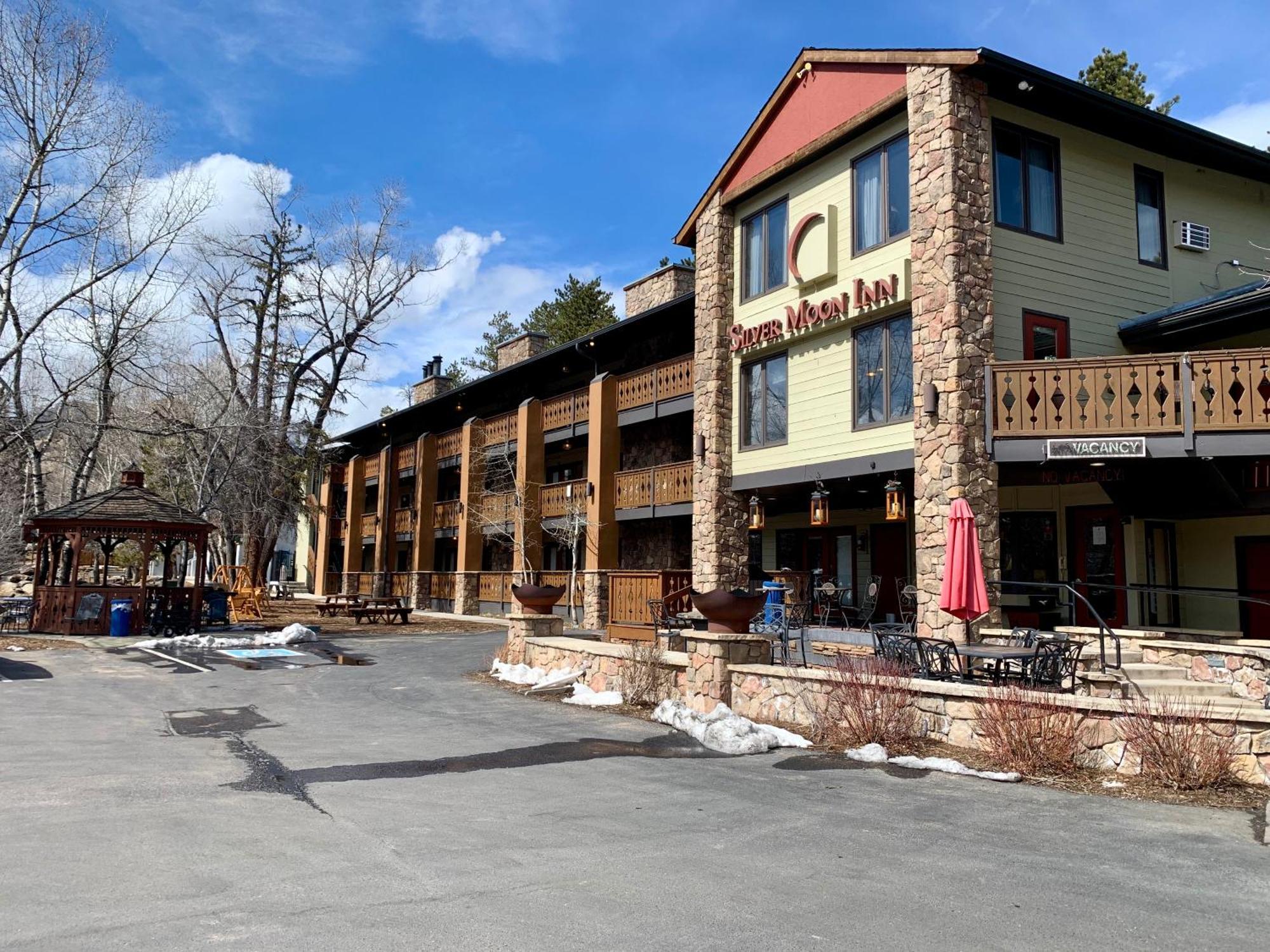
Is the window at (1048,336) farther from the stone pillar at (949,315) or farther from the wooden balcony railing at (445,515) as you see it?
the wooden balcony railing at (445,515)

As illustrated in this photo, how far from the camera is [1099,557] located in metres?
16.7

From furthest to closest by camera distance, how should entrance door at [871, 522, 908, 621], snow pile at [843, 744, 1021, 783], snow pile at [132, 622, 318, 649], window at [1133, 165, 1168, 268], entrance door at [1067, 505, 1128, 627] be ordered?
snow pile at [132, 622, 318, 649] → entrance door at [871, 522, 908, 621] → window at [1133, 165, 1168, 268] → entrance door at [1067, 505, 1128, 627] → snow pile at [843, 744, 1021, 783]

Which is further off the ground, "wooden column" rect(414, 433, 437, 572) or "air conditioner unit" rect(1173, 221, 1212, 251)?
"air conditioner unit" rect(1173, 221, 1212, 251)

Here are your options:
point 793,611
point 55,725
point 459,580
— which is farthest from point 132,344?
point 793,611

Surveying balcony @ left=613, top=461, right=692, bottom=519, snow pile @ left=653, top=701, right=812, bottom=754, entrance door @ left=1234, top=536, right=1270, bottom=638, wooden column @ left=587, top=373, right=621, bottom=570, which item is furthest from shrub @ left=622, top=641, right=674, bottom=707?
wooden column @ left=587, top=373, right=621, bottom=570

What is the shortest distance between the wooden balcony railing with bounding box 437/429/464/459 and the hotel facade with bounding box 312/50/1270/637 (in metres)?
15.9

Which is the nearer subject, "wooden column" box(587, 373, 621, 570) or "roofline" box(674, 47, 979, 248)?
"roofline" box(674, 47, 979, 248)

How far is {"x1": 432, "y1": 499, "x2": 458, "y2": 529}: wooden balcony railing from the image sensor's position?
35.8 m

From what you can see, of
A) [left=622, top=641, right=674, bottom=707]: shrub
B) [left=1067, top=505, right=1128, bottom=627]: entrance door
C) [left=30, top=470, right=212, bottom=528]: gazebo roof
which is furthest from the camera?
[left=30, top=470, right=212, bottom=528]: gazebo roof

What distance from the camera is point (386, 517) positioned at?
41219 millimetres

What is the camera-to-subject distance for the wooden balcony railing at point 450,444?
35.7 meters

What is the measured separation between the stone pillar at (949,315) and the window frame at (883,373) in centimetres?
69

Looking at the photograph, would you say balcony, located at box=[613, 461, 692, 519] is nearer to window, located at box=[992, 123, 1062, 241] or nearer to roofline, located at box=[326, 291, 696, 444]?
roofline, located at box=[326, 291, 696, 444]

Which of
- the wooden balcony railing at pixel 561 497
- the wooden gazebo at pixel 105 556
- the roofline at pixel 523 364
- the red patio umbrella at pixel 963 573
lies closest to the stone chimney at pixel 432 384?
the roofline at pixel 523 364
